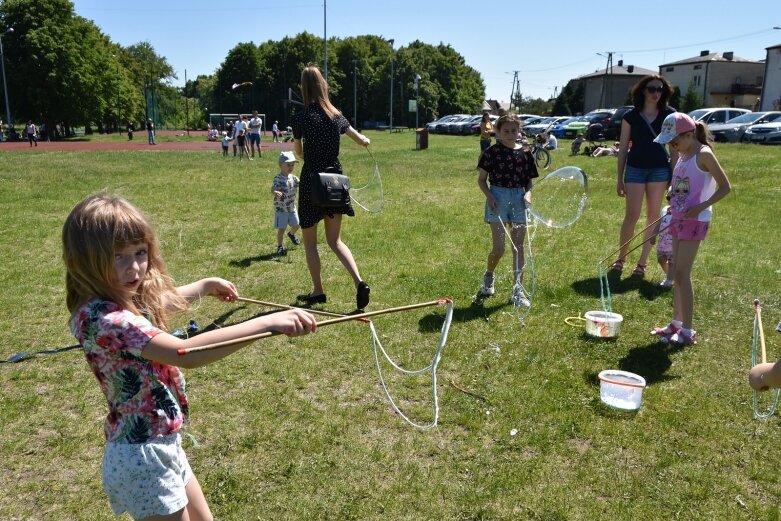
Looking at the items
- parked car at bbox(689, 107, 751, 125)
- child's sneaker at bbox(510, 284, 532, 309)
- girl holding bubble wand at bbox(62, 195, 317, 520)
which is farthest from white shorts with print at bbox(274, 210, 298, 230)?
parked car at bbox(689, 107, 751, 125)

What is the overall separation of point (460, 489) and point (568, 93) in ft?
312

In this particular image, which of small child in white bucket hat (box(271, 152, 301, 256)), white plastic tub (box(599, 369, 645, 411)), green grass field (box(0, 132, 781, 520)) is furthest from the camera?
small child in white bucket hat (box(271, 152, 301, 256))

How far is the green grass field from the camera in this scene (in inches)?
133

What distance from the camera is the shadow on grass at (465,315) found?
5.79 meters

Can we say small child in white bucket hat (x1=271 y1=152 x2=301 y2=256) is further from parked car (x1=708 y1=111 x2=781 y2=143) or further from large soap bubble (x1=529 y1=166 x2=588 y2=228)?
parked car (x1=708 y1=111 x2=781 y2=143)

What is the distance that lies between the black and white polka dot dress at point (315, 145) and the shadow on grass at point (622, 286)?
9.75ft

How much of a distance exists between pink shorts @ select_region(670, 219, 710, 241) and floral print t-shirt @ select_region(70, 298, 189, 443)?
4.53 metres

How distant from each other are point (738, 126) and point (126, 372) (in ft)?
104

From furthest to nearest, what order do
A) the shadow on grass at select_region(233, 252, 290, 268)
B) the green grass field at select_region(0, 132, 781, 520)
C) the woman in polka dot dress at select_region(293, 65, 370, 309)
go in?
1. the shadow on grass at select_region(233, 252, 290, 268)
2. the woman in polka dot dress at select_region(293, 65, 370, 309)
3. the green grass field at select_region(0, 132, 781, 520)

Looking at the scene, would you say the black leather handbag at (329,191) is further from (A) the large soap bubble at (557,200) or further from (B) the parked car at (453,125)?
(B) the parked car at (453,125)

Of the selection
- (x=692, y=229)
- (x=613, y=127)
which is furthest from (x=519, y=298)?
(x=613, y=127)

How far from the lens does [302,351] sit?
526 cm

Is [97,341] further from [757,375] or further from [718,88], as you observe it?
[718,88]

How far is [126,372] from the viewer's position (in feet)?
7.13
